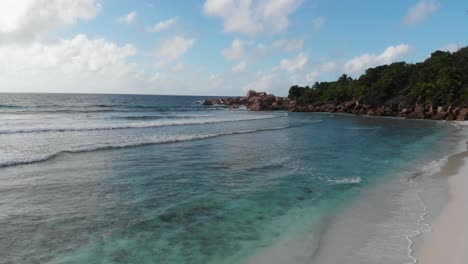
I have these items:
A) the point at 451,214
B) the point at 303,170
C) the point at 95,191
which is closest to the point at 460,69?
the point at 303,170

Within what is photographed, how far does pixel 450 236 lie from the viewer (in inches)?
312

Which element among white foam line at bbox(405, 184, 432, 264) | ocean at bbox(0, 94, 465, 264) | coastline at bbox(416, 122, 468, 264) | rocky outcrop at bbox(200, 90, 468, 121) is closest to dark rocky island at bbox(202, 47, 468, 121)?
rocky outcrop at bbox(200, 90, 468, 121)

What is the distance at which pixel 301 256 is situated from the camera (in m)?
7.05

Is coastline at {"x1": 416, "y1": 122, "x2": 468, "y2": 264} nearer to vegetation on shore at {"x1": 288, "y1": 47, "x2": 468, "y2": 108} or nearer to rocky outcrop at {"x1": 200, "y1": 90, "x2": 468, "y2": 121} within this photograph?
rocky outcrop at {"x1": 200, "y1": 90, "x2": 468, "y2": 121}

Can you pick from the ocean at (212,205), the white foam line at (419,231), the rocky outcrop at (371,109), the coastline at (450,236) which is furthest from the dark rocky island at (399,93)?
the white foam line at (419,231)

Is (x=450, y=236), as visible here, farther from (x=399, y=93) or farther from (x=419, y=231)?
(x=399, y=93)

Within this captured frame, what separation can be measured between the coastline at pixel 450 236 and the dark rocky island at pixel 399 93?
45.3 meters

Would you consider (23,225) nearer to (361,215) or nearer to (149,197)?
(149,197)

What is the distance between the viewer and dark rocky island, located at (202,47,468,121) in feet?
182

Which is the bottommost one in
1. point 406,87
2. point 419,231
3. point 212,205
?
point 212,205

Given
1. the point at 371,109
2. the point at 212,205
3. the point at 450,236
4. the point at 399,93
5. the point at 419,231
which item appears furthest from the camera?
the point at 399,93

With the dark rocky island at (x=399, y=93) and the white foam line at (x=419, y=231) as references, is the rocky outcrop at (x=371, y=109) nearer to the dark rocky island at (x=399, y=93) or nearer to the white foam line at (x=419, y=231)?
the dark rocky island at (x=399, y=93)

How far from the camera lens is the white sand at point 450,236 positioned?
6.82 metres

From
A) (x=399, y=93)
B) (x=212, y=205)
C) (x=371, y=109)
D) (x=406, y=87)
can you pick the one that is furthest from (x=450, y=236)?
(x=406, y=87)
